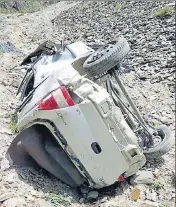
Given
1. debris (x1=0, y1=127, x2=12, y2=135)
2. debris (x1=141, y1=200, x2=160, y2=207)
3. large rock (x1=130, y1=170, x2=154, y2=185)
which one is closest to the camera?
debris (x1=141, y1=200, x2=160, y2=207)

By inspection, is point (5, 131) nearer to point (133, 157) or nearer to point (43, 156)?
point (43, 156)

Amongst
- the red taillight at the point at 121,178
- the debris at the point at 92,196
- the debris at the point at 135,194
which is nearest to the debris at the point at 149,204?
the debris at the point at 135,194

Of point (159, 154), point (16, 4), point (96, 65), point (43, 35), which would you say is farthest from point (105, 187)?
point (16, 4)

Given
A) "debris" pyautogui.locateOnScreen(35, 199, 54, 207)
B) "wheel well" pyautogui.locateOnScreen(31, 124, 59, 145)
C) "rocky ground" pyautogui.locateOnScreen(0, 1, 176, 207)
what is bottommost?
"rocky ground" pyautogui.locateOnScreen(0, 1, 176, 207)

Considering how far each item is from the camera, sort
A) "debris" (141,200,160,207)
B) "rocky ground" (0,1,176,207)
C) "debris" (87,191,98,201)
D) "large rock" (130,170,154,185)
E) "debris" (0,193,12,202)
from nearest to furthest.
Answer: "debris" (0,193,12,202), "debris" (141,200,160,207), "rocky ground" (0,1,176,207), "debris" (87,191,98,201), "large rock" (130,170,154,185)

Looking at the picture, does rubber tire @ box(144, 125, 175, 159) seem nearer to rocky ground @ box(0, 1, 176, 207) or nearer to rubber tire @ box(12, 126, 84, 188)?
rocky ground @ box(0, 1, 176, 207)

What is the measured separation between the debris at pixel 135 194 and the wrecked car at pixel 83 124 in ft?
0.67

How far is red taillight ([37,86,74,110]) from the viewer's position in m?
4.32

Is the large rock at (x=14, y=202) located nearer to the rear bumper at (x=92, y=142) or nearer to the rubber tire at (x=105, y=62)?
the rear bumper at (x=92, y=142)

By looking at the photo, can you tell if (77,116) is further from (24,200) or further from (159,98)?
(159,98)

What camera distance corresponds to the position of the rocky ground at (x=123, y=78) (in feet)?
15.0

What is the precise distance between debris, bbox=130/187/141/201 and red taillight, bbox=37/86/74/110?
125 centimetres

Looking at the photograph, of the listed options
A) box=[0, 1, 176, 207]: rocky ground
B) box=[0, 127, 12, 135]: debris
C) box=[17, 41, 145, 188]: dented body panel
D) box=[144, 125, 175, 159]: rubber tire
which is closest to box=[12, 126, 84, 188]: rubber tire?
box=[0, 1, 176, 207]: rocky ground

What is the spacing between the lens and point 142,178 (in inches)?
194
